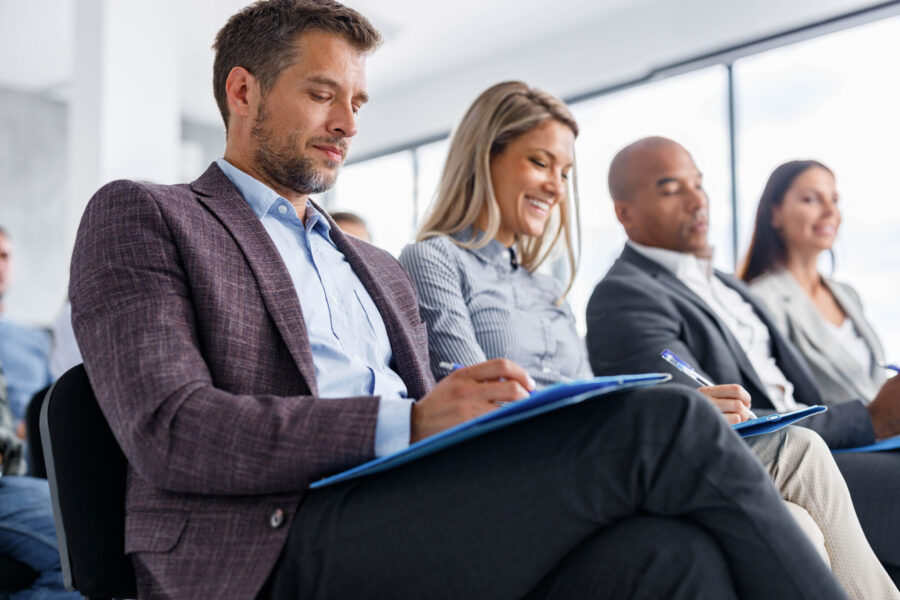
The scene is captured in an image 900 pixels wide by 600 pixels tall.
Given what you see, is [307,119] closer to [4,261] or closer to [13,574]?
[13,574]

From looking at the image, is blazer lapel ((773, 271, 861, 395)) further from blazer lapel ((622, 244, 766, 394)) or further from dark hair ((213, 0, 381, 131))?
dark hair ((213, 0, 381, 131))

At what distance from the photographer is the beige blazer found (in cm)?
259

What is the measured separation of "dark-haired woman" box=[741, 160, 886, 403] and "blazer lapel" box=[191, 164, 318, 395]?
1.96 metres

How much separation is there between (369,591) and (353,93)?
0.86 meters

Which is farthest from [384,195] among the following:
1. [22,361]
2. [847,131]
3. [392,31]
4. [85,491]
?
[85,491]

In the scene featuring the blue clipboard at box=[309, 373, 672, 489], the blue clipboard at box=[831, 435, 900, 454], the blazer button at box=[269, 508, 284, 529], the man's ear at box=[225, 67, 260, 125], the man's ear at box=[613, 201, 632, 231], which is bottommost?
the blue clipboard at box=[831, 435, 900, 454]

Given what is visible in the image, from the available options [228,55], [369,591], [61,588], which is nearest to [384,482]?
[369,591]

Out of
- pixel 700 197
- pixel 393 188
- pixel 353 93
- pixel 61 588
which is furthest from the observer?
pixel 393 188

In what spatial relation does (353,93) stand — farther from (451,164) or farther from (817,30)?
(817,30)

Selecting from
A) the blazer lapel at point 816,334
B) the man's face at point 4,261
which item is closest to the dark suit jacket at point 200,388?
the blazer lapel at point 816,334

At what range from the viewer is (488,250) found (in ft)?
6.82

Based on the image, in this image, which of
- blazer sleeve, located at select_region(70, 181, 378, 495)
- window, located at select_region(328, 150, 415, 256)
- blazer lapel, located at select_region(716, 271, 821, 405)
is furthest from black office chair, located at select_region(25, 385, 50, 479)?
window, located at select_region(328, 150, 415, 256)

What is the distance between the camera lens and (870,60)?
15.5 ft

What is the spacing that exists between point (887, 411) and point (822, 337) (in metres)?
0.79
